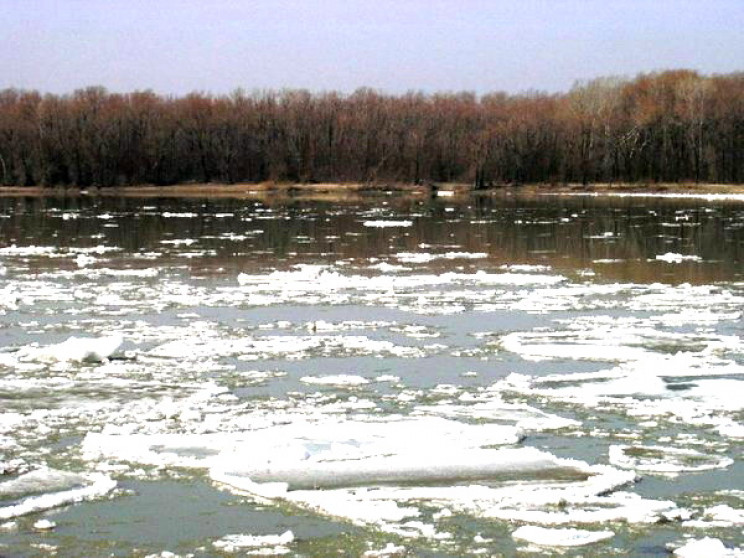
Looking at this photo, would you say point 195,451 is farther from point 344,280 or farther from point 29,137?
point 29,137

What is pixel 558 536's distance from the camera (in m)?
6.40

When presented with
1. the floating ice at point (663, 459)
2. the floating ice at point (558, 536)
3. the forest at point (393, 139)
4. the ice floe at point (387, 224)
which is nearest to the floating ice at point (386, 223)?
the ice floe at point (387, 224)

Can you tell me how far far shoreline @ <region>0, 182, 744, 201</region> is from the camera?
7056 cm

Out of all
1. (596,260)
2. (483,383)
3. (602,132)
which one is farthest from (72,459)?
(602,132)

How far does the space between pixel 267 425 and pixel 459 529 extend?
→ 2.82m

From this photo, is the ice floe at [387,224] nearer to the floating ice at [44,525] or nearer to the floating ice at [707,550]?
the floating ice at [44,525]

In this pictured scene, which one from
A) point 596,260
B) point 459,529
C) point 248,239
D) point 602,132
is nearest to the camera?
point 459,529

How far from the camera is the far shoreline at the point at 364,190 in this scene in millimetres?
70562

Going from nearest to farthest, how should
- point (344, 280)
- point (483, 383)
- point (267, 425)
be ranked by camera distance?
point (267, 425) < point (483, 383) < point (344, 280)

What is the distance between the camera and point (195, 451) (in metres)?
8.26

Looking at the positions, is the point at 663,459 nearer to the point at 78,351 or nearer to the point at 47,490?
the point at 47,490

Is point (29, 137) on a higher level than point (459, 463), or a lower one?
higher

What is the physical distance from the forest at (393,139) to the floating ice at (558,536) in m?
71.1

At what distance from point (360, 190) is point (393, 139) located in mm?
13560
